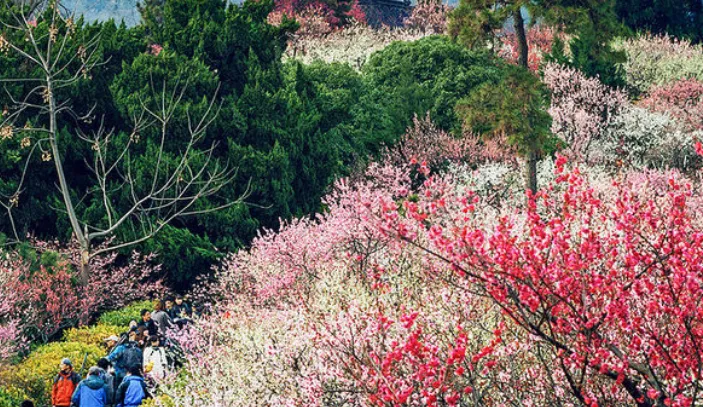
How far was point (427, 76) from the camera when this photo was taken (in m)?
36.4

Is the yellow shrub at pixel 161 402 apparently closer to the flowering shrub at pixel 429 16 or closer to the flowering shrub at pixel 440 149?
the flowering shrub at pixel 440 149

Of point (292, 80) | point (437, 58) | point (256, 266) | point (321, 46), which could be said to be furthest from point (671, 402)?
point (321, 46)

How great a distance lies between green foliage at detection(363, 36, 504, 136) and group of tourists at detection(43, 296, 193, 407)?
17306mm

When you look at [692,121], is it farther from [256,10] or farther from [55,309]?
[55,309]

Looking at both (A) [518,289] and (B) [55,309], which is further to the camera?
(B) [55,309]

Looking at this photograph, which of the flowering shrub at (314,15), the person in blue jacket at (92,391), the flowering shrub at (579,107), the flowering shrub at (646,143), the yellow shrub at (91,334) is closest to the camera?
the person in blue jacket at (92,391)

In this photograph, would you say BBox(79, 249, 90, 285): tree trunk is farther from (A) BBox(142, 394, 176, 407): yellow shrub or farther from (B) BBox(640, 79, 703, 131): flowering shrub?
(B) BBox(640, 79, 703, 131): flowering shrub

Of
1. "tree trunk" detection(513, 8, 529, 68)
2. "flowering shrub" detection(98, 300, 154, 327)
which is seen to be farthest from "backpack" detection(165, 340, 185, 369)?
"tree trunk" detection(513, 8, 529, 68)

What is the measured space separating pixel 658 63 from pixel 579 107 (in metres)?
9.50

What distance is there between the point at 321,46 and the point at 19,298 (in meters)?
30.8

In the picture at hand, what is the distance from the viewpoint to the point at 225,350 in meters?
13.7

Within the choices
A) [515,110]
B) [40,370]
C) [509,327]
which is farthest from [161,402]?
[515,110]

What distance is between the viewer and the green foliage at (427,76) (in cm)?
3503

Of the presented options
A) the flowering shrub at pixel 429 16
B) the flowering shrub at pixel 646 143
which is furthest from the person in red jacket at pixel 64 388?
the flowering shrub at pixel 429 16
